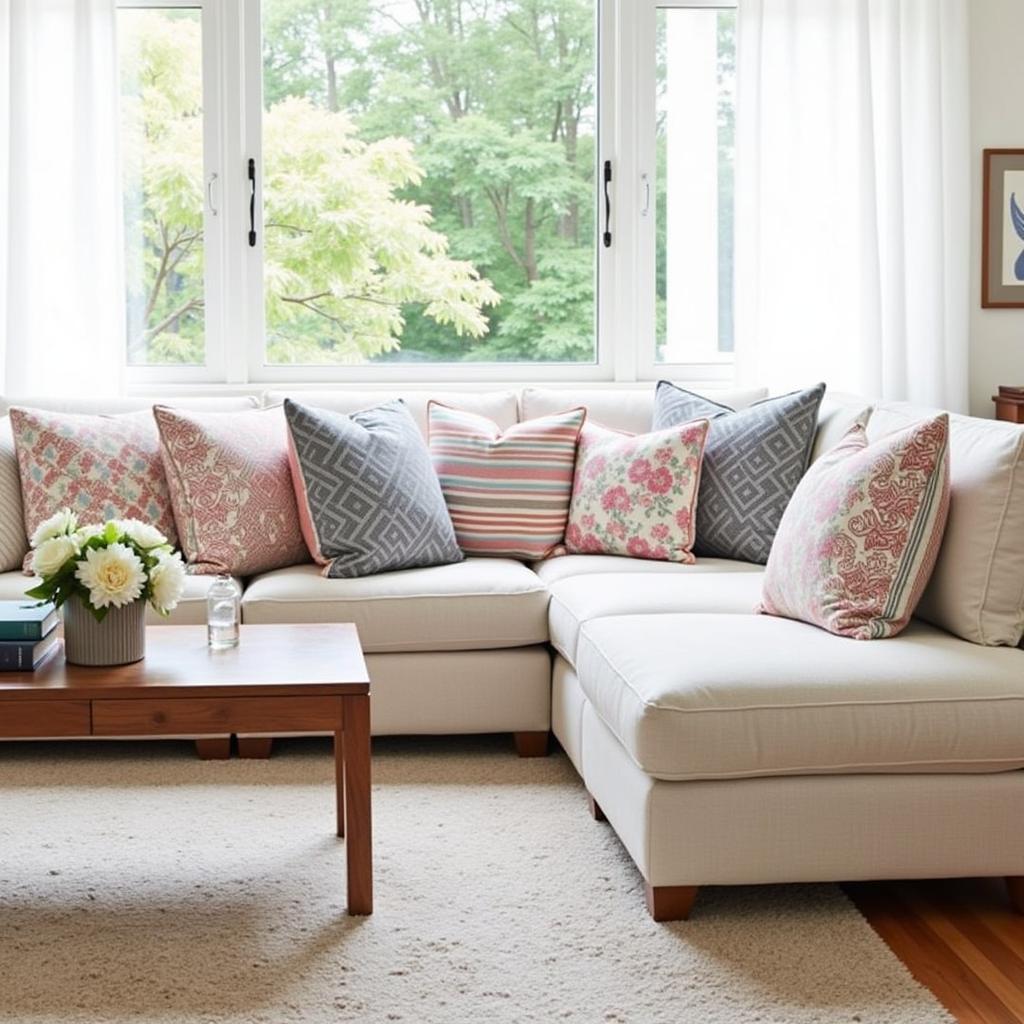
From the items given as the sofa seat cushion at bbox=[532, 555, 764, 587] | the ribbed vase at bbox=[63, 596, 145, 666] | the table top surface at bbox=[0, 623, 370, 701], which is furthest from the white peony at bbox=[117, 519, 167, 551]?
the sofa seat cushion at bbox=[532, 555, 764, 587]

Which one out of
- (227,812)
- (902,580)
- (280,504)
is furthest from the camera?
(280,504)

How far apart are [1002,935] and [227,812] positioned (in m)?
1.63

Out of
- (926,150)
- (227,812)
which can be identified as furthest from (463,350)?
(227,812)

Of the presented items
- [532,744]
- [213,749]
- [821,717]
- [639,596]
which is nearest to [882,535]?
[821,717]

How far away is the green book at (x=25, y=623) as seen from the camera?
284 cm

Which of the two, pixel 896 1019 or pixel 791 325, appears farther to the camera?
pixel 791 325

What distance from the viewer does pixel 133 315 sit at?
4977 mm

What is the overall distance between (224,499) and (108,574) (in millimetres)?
1152

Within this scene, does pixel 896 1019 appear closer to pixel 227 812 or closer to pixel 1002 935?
pixel 1002 935

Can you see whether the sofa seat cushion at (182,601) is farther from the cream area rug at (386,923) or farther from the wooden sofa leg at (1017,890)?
the wooden sofa leg at (1017,890)

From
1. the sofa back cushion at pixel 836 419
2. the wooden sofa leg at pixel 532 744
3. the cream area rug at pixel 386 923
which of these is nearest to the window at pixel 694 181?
the sofa back cushion at pixel 836 419

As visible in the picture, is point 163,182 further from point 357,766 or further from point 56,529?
point 357,766

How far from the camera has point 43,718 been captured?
270 cm

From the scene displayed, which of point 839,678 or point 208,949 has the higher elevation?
point 839,678
